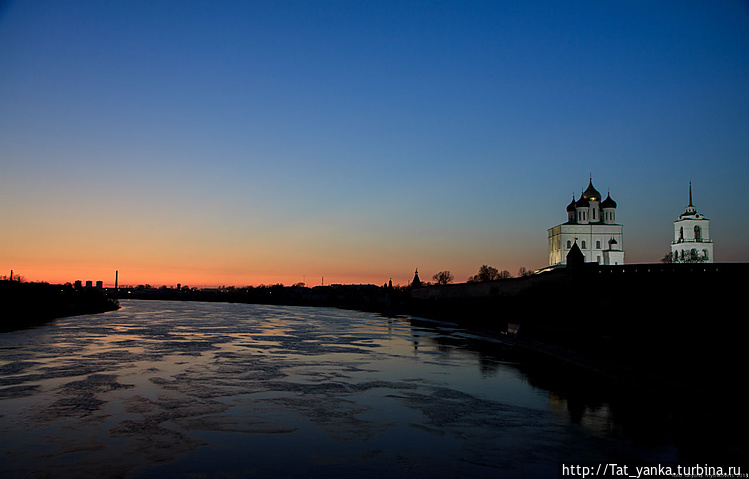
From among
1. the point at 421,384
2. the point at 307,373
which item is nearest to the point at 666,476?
the point at 421,384

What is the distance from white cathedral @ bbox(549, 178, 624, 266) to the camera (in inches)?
3967

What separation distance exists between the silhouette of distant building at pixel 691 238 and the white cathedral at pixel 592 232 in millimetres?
9133

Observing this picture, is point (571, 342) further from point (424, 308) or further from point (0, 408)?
point (424, 308)

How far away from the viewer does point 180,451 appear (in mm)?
9906

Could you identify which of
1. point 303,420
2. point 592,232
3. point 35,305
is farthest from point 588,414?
point 592,232

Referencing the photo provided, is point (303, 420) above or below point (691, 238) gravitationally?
below

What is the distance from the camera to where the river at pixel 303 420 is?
9336 mm

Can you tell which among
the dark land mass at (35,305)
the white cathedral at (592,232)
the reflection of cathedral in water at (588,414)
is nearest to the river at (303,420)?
the reflection of cathedral in water at (588,414)

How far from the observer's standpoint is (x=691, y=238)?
9662 cm

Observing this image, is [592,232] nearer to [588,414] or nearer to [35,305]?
[35,305]

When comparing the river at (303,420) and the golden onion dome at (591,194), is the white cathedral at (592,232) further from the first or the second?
the river at (303,420)

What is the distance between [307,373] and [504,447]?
10744 mm

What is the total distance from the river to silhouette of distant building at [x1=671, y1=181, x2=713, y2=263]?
3389 inches

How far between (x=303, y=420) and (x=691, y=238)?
4003 inches
